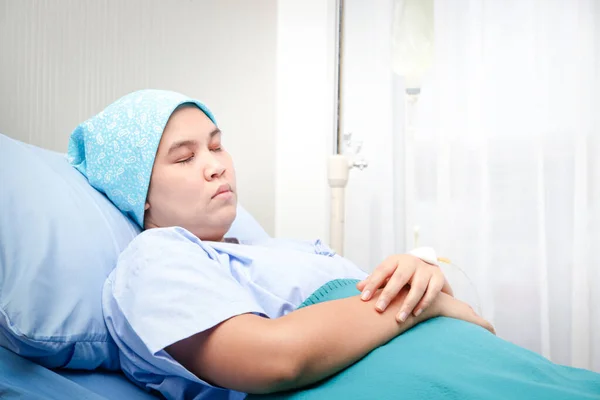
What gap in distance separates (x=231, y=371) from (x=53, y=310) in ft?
0.93

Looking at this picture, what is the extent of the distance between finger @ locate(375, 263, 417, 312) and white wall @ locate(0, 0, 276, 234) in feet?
2.43

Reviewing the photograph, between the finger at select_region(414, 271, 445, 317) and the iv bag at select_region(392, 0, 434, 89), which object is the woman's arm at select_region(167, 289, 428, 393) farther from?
the iv bag at select_region(392, 0, 434, 89)

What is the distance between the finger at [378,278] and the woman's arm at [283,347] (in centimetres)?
3

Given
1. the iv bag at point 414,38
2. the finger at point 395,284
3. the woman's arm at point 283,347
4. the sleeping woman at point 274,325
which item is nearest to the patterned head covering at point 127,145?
the sleeping woman at point 274,325

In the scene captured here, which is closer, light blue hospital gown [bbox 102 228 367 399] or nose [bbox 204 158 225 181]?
light blue hospital gown [bbox 102 228 367 399]

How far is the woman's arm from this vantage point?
605mm

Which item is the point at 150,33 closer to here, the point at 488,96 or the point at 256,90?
the point at 256,90

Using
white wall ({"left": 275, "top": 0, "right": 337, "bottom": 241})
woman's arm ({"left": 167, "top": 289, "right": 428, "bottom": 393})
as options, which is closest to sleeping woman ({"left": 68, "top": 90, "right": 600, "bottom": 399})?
woman's arm ({"left": 167, "top": 289, "right": 428, "bottom": 393})

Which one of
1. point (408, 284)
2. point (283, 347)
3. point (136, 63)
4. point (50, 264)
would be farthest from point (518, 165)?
point (50, 264)

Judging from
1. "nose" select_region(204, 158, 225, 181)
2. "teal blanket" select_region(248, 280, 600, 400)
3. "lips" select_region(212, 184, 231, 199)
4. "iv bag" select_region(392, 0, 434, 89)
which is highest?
"iv bag" select_region(392, 0, 434, 89)

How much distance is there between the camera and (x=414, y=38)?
1.67m

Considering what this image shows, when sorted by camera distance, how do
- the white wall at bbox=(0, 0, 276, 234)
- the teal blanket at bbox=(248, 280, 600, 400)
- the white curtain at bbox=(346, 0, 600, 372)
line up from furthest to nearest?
the white curtain at bbox=(346, 0, 600, 372) → the white wall at bbox=(0, 0, 276, 234) → the teal blanket at bbox=(248, 280, 600, 400)

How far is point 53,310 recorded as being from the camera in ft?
2.31

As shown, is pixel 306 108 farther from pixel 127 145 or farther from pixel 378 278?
pixel 378 278
